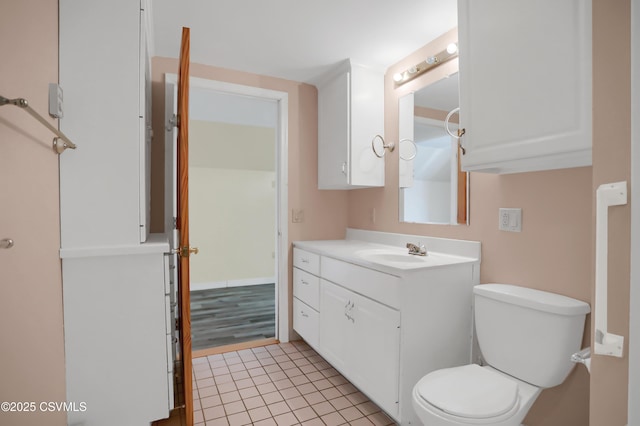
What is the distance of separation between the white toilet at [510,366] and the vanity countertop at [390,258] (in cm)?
32

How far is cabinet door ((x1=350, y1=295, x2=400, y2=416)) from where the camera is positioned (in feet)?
5.31

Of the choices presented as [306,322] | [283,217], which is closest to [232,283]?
[283,217]

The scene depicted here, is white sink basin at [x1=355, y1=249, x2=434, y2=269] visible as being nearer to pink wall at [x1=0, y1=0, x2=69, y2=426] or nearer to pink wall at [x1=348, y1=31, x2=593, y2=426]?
pink wall at [x1=348, y1=31, x2=593, y2=426]

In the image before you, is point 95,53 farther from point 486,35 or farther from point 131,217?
point 486,35

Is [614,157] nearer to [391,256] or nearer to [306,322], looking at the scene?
[391,256]

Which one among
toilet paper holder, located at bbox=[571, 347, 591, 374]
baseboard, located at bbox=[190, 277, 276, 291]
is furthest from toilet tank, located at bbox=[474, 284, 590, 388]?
baseboard, located at bbox=[190, 277, 276, 291]

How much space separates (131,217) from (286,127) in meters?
1.64

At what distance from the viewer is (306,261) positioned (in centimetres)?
257

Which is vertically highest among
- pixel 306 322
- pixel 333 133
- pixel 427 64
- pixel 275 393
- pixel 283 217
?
pixel 427 64

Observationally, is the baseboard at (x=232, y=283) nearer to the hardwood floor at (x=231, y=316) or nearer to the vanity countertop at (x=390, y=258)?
the hardwood floor at (x=231, y=316)

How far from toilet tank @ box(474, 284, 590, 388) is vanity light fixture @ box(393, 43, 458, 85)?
4.48ft

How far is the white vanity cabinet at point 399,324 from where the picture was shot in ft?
5.23

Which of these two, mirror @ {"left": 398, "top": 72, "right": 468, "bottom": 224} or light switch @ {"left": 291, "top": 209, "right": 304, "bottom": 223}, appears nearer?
mirror @ {"left": 398, "top": 72, "right": 468, "bottom": 224}

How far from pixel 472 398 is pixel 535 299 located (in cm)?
49
